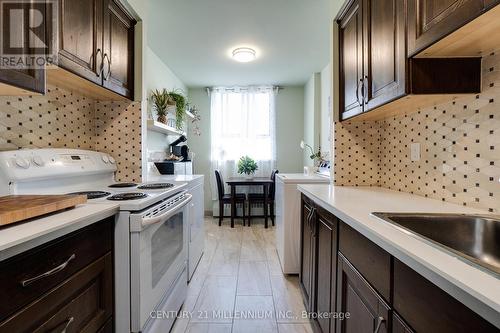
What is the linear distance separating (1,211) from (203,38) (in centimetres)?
260

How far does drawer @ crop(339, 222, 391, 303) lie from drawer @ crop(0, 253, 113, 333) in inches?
39.8

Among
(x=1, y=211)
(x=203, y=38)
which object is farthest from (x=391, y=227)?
(x=203, y=38)

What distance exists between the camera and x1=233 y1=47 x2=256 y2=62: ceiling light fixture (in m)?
3.07

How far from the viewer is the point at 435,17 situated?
3.01 feet

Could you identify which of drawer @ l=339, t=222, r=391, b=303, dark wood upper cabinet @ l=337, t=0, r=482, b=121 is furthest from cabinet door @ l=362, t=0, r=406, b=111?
drawer @ l=339, t=222, r=391, b=303

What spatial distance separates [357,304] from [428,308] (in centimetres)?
42

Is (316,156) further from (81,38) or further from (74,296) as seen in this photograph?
(74,296)

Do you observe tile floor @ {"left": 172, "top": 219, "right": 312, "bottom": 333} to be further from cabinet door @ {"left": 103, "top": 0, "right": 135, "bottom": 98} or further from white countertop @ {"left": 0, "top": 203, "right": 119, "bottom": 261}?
cabinet door @ {"left": 103, "top": 0, "right": 135, "bottom": 98}

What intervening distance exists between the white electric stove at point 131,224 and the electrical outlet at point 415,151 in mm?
1525

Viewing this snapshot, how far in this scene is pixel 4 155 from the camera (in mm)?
1172

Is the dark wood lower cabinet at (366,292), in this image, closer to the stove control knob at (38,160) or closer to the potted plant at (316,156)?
the stove control knob at (38,160)

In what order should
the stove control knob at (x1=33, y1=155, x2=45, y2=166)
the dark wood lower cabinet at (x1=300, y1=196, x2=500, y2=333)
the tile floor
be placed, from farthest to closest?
the tile floor < the stove control knob at (x1=33, y1=155, x2=45, y2=166) < the dark wood lower cabinet at (x1=300, y1=196, x2=500, y2=333)

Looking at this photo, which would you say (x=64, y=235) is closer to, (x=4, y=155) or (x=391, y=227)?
(x=4, y=155)

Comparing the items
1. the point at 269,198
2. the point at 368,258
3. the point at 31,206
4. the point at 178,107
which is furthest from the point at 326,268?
the point at 269,198
